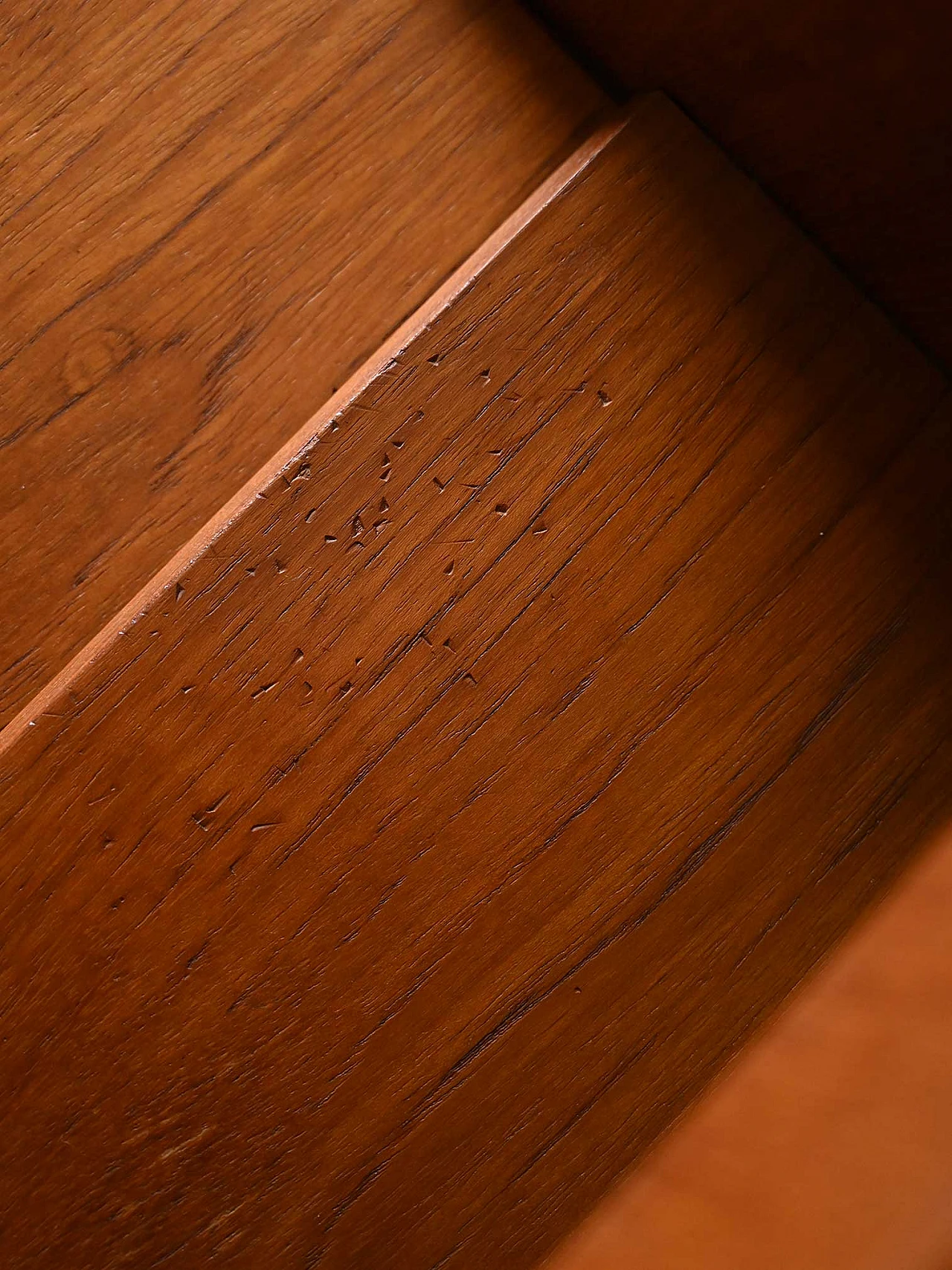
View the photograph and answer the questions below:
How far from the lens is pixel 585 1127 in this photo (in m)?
0.54

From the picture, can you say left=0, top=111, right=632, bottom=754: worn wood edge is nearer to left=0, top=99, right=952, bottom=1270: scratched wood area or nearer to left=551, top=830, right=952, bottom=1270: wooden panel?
left=0, top=99, right=952, bottom=1270: scratched wood area

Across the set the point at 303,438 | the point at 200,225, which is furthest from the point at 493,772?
the point at 200,225

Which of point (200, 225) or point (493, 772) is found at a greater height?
point (200, 225)

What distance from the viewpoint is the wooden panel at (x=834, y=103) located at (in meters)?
0.51

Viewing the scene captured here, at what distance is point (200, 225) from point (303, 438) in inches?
6.8

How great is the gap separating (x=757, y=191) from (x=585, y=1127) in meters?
0.56

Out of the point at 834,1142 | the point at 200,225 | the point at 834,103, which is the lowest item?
the point at 834,1142

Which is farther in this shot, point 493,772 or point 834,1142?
point 493,772

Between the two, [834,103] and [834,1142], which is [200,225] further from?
[834,1142]

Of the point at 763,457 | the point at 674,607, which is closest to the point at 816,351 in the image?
the point at 763,457

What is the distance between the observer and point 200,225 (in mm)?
599

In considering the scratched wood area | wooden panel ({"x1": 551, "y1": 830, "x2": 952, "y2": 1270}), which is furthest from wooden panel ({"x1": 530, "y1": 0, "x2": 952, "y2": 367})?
wooden panel ({"x1": 551, "y1": 830, "x2": 952, "y2": 1270})

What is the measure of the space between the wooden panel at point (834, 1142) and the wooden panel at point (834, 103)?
0.34 m

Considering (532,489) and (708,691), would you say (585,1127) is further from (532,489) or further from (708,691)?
(532,489)
